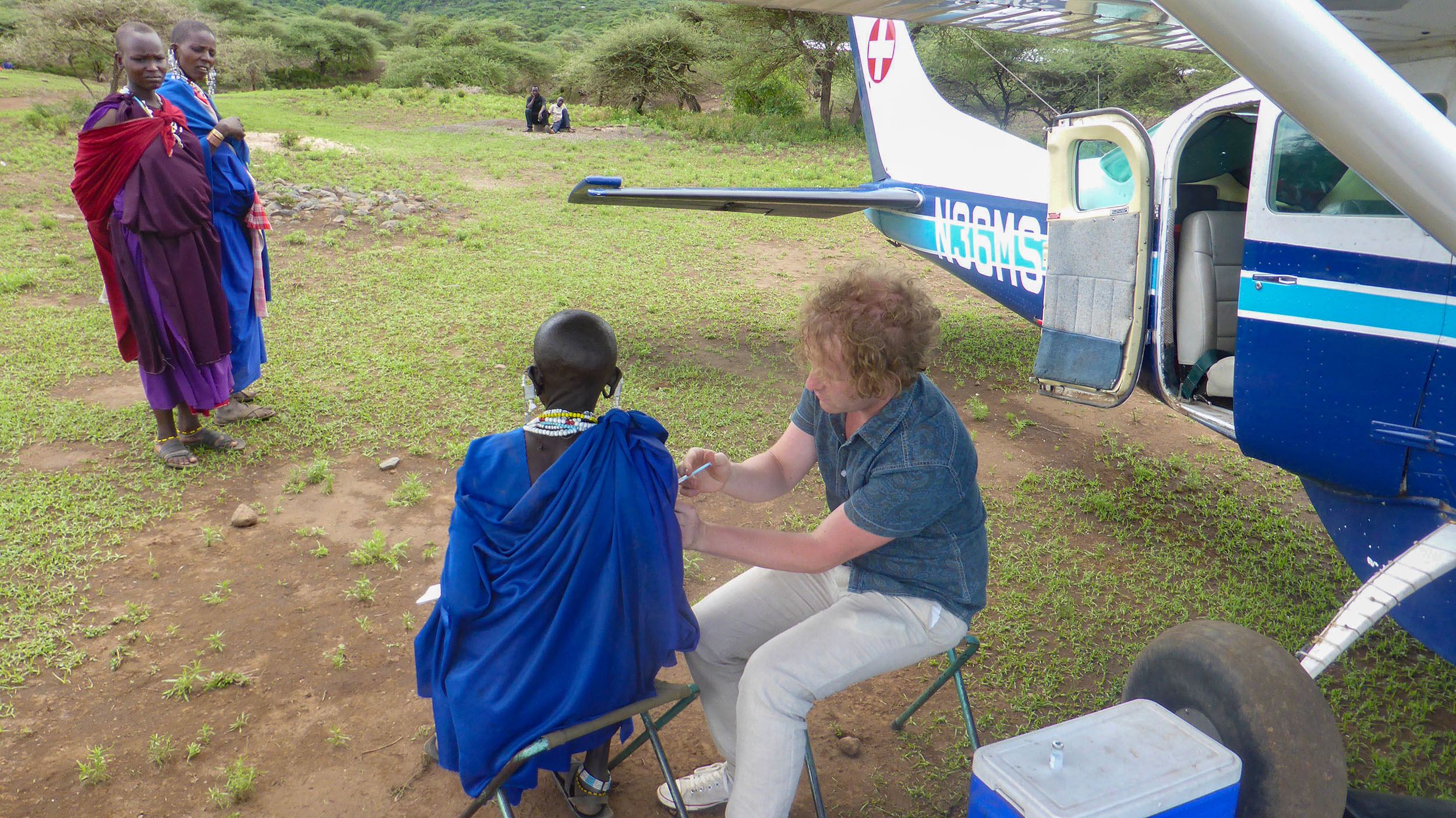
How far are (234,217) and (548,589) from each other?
3738 mm

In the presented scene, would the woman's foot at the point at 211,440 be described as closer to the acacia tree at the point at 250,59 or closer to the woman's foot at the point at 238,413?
the woman's foot at the point at 238,413

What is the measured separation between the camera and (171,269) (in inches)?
167

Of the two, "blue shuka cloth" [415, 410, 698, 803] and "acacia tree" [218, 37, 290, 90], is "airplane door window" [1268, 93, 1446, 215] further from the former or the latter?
"acacia tree" [218, 37, 290, 90]

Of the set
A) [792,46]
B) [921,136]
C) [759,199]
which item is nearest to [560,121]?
[792,46]

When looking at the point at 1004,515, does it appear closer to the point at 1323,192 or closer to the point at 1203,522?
the point at 1203,522

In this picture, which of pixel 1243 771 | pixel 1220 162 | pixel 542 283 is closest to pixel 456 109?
pixel 542 283

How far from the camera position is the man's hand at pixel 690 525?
2012 millimetres

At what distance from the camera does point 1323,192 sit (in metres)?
2.68

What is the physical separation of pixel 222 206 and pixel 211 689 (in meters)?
2.66

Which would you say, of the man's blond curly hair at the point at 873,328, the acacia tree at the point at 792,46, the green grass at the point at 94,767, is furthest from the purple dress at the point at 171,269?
the acacia tree at the point at 792,46

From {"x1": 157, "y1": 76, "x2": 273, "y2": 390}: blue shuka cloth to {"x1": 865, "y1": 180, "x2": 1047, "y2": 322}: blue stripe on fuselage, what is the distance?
425cm

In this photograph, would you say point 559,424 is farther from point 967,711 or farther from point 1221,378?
point 1221,378

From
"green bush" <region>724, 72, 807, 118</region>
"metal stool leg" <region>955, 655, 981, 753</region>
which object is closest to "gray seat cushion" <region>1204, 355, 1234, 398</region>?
"metal stool leg" <region>955, 655, 981, 753</region>

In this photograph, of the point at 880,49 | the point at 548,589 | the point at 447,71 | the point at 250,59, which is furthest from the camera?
the point at 447,71
